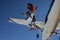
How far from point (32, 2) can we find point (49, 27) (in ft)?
1.14

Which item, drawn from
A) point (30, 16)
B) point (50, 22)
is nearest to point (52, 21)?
point (50, 22)

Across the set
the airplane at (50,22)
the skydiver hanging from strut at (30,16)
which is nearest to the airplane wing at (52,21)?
the airplane at (50,22)

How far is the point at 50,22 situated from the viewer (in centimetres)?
204

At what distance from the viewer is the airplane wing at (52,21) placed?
1.98 m

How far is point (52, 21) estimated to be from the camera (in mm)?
2025

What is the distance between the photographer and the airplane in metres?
1.99

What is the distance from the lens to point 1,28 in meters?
2.04

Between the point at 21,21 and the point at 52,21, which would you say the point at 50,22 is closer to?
the point at 52,21

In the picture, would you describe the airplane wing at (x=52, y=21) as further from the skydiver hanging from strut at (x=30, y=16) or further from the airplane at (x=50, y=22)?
the skydiver hanging from strut at (x=30, y=16)

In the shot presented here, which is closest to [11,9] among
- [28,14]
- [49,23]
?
[28,14]

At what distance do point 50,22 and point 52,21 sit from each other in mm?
28

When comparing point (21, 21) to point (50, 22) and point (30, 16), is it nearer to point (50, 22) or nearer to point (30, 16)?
point (30, 16)

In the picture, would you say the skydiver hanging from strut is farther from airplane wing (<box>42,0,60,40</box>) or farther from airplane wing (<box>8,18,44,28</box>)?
airplane wing (<box>42,0,60,40</box>)

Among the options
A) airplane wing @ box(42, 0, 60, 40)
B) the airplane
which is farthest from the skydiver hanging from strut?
airplane wing @ box(42, 0, 60, 40)
